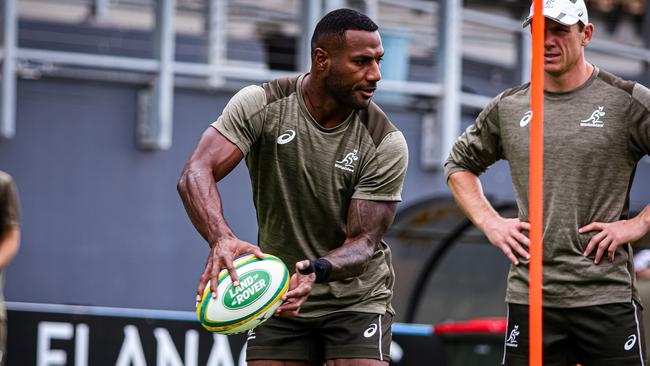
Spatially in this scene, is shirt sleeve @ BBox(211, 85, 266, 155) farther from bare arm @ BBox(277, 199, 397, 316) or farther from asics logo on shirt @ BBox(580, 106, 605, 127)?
asics logo on shirt @ BBox(580, 106, 605, 127)

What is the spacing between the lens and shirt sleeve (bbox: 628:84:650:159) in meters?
5.77

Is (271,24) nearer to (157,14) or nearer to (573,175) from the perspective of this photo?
Answer: (157,14)

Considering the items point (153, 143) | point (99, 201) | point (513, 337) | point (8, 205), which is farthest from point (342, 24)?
point (99, 201)

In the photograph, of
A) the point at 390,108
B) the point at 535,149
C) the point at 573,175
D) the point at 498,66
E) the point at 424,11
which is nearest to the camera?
the point at 535,149

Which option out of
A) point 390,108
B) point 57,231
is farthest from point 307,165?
point 390,108

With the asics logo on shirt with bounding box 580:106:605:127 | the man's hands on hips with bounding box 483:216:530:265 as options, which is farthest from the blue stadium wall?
the asics logo on shirt with bounding box 580:106:605:127

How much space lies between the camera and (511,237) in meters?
5.88

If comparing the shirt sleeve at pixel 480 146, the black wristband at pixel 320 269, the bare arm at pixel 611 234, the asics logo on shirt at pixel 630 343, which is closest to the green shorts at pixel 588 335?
the asics logo on shirt at pixel 630 343

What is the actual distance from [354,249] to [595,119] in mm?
1283

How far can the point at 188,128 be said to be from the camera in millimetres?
12500

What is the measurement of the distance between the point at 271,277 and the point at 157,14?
23.5ft

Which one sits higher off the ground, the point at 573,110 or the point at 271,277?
the point at 573,110

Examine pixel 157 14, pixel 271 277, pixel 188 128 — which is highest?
pixel 157 14

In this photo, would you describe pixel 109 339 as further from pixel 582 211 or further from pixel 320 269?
pixel 582 211
